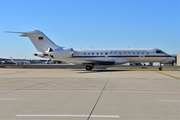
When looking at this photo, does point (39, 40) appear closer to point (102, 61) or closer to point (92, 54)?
point (92, 54)

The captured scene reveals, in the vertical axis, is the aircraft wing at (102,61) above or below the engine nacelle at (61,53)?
below

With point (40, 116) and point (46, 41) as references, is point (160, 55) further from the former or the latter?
point (40, 116)

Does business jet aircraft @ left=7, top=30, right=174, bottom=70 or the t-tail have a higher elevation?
the t-tail

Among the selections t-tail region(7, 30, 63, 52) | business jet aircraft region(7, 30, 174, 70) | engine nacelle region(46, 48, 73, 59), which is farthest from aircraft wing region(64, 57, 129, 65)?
t-tail region(7, 30, 63, 52)

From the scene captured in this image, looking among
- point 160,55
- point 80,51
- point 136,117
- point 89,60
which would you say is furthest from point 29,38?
point 136,117

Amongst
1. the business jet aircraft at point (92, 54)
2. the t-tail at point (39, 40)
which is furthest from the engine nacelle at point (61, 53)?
the t-tail at point (39, 40)

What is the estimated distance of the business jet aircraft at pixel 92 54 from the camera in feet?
112

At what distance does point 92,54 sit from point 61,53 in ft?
15.5

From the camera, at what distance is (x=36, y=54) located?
118ft

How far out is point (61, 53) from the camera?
34.8 meters

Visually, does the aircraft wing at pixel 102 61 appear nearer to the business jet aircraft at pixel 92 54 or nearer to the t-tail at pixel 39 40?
the business jet aircraft at pixel 92 54

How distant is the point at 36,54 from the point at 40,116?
1205 inches

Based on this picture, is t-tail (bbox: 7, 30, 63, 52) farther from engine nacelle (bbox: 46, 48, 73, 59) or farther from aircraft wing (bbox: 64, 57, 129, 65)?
aircraft wing (bbox: 64, 57, 129, 65)

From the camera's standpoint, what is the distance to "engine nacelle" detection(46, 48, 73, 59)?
3481 cm
